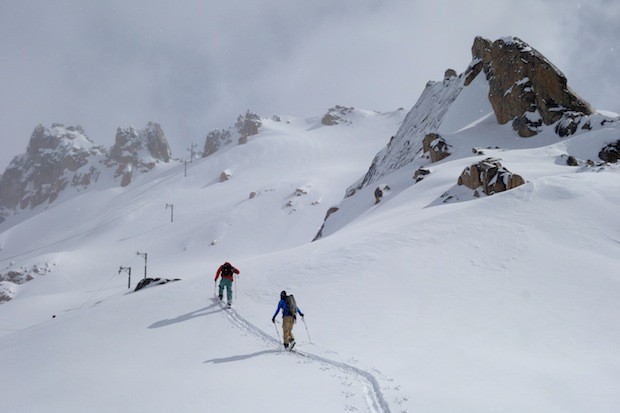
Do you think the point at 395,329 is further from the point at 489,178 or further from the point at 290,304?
the point at 489,178

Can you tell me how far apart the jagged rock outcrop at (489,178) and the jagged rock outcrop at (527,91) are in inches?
735

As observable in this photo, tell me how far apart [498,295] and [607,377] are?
15.3ft

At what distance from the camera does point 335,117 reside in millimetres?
147125

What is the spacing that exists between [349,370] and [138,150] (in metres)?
165

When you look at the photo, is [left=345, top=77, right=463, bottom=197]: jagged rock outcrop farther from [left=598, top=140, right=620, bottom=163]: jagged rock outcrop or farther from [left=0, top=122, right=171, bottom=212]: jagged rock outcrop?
[left=0, top=122, right=171, bottom=212]: jagged rock outcrop

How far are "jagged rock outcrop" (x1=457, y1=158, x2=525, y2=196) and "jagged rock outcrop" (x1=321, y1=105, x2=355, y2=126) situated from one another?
119 meters

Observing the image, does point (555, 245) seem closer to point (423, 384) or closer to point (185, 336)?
point (423, 384)

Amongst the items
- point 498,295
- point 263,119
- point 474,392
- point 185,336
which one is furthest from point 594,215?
point 263,119

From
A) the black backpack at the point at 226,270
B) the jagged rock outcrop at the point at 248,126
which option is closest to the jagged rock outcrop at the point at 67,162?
the jagged rock outcrop at the point at 248,126

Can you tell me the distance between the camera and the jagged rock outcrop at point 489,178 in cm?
2555

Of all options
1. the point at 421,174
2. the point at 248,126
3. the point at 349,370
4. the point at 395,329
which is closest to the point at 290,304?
the point at 395,329

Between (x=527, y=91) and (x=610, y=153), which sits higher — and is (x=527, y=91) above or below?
above

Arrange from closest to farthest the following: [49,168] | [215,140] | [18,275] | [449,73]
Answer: [449,73] < [18,275] < [215,140] < [49,168]

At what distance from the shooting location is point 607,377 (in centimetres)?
746
